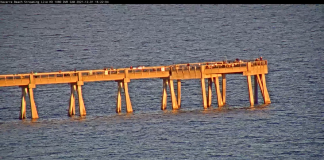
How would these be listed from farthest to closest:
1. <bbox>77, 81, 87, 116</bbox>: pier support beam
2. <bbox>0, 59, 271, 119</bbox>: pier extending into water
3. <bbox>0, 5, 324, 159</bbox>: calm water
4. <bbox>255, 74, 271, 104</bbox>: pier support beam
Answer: <bbox>255, 74, 271, 104</bbox>: pier support beam → <bbox>77, 81, 87, 116</bbox>: pier support beam → <bbox>0, 59, 271, 119</bbox>: pier extending into water → <bbox>0, 5, 324, 159</bbox>: calm water

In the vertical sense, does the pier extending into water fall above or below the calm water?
above

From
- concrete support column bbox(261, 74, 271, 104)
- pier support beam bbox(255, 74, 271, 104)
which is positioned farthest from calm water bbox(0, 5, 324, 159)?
pier support beam bbox(255, 74, 271, 104)

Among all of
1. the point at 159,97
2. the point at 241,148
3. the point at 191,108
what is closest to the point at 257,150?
the point at 241,148

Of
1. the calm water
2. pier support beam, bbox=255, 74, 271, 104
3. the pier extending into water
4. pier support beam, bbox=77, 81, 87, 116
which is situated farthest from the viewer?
pier support beam, bbox=255, 74, 271, 104

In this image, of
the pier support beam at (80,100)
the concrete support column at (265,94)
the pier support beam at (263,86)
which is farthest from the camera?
the concrete support column at (265,94)

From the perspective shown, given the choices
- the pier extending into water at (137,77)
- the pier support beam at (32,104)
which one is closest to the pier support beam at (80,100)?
the pier extending into water at (137,77)

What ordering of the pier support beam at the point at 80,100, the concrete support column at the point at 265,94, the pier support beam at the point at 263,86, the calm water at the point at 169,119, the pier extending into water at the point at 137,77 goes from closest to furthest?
the calm water at the point at 169,119 < the pier extending into water at the point at 137,77 < the pier support beam at the point at 80,100 < the pier support beam at the point at 263,86 < the concrete support column at the point at 265,94

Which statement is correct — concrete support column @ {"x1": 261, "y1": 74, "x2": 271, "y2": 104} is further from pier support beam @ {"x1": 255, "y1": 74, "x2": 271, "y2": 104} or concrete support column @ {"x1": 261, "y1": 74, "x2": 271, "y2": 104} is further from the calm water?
the calm water

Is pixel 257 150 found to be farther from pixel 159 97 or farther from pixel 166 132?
pixel 159 97

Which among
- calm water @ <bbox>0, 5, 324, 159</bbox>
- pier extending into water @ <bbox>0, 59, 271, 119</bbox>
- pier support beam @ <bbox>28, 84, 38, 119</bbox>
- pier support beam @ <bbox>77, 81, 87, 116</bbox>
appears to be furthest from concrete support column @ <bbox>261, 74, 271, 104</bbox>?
pier support beam @ <bbox>28, 84, 38, 119</bbox>

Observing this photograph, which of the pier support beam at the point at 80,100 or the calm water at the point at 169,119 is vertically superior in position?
the pier support beam at the point at 80,100

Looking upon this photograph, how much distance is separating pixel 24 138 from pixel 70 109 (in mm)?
13422

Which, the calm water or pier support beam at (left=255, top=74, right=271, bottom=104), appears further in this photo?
pier support beam at (left=255, top=74, right=271, bottom=104)

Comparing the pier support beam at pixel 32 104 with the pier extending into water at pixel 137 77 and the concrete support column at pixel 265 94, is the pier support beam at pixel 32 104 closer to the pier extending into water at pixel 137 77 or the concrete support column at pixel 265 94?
the pier extending into water at pixel 137 77
